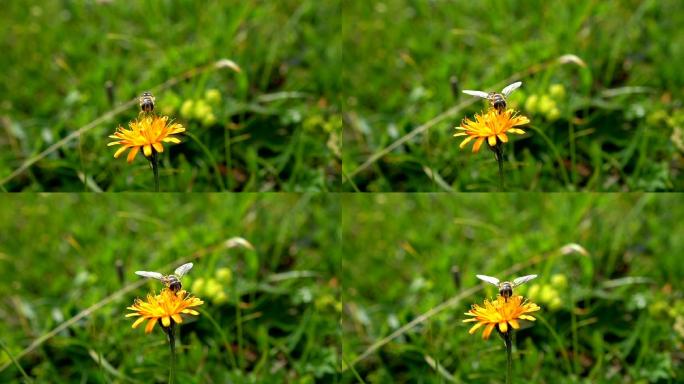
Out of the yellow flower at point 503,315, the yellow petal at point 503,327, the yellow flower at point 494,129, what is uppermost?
the yellow flower at point 494,129

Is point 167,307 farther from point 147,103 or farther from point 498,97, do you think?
point 498,97

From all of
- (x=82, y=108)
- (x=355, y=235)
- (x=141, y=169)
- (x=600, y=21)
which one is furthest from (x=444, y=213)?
(x=82, y=108)

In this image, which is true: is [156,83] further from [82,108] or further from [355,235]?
[355,235]

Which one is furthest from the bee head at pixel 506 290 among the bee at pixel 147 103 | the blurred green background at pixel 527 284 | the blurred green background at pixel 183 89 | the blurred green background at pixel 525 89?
the bee at pixel 147 103

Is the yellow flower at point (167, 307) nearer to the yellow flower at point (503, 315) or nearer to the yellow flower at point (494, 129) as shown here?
the yellow flower at point (503, 315)

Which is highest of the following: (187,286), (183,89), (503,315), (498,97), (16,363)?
(183,89)

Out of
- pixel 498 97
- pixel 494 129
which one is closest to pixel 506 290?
→ pixel 494 129
